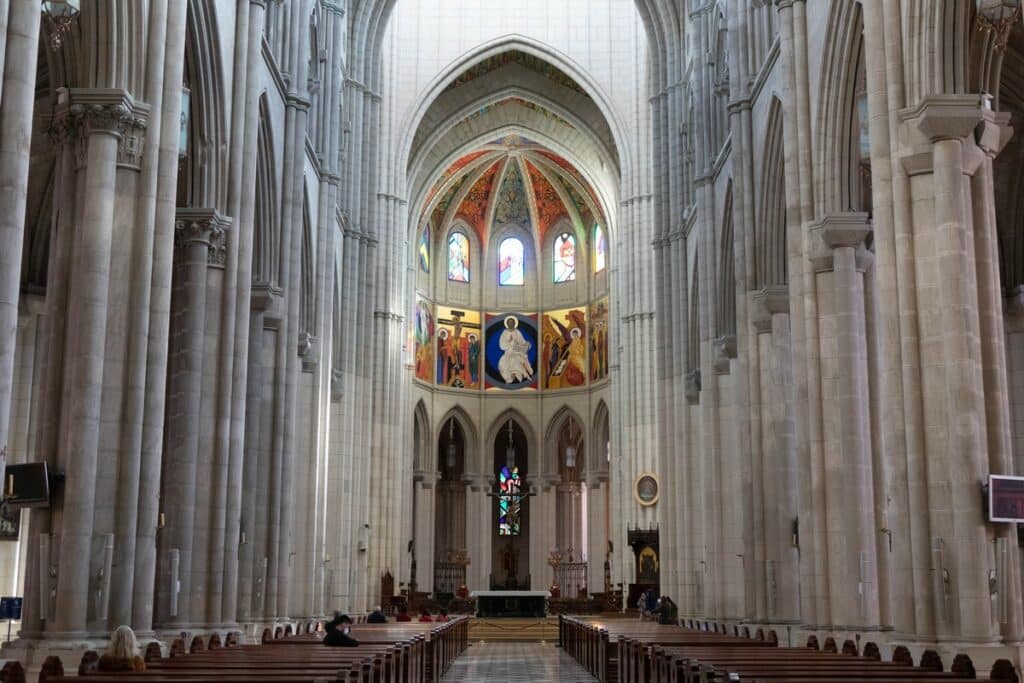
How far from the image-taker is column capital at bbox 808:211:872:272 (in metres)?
18.3

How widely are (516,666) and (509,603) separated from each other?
1881 cm

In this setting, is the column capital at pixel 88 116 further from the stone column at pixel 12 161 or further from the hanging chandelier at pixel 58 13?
the stone column at pixel 12 161

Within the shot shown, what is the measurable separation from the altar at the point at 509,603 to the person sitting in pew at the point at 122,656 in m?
30.8

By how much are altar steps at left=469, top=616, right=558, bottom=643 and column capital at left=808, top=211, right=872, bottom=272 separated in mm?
22260

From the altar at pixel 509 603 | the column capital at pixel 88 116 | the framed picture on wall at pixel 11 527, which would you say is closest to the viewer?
the column capital at pixel 88 116

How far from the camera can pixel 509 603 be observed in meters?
41.9

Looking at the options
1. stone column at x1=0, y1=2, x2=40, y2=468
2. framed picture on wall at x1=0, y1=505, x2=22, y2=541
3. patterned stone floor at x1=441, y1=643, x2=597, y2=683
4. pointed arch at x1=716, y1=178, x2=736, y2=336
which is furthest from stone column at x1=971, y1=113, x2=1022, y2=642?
framed picture on wall at x1=0, y1=505, x2=22, y2=541

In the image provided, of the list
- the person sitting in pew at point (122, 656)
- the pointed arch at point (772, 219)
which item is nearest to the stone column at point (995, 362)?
the pointed arch at point (772, 219)

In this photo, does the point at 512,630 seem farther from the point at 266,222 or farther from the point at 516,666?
the point at 266,222

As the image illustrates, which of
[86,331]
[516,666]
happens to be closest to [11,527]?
[516,666]

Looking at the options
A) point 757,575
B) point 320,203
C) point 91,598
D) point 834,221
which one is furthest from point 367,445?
point 91,598

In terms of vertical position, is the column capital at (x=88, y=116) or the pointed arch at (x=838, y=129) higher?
the pointed arch at (x=838, y=129)

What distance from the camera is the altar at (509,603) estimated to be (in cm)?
4147

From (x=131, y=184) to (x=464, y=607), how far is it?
3655cm
